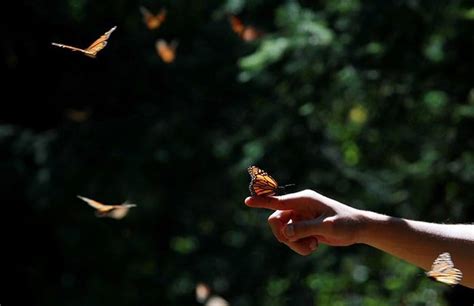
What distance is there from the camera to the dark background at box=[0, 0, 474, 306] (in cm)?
487

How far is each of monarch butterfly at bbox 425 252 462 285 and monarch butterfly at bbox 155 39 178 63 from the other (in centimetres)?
347

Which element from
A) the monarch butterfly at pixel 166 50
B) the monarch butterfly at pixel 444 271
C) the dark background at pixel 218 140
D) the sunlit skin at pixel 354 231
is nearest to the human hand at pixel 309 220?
the sunlit skin at pixel 354 231

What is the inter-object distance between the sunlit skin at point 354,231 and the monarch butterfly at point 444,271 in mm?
29

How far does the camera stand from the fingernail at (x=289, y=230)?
2.04 m

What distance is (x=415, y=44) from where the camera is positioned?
4.76 m

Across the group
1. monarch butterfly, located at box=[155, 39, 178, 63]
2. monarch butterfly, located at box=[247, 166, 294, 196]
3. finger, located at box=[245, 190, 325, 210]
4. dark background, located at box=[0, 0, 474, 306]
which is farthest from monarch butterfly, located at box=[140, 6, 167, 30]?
finger, located at box=[245, 190, 325, 210]

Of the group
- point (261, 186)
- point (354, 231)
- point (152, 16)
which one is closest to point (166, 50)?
point (152, 16)

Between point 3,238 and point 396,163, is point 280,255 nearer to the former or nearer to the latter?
point 396,163

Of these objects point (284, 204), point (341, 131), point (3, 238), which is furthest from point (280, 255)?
point (284, 204)

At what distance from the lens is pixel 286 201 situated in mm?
2082

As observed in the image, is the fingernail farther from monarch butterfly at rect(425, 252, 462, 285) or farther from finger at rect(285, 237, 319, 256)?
monarch butterfly at rect(425, 252, 462, 285)

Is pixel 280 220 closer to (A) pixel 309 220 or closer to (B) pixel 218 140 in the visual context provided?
(A) pixel 309 220

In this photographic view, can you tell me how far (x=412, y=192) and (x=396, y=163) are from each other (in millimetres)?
202

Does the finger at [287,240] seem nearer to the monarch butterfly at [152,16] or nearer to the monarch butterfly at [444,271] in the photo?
the monarch butterfly at [444,271]
